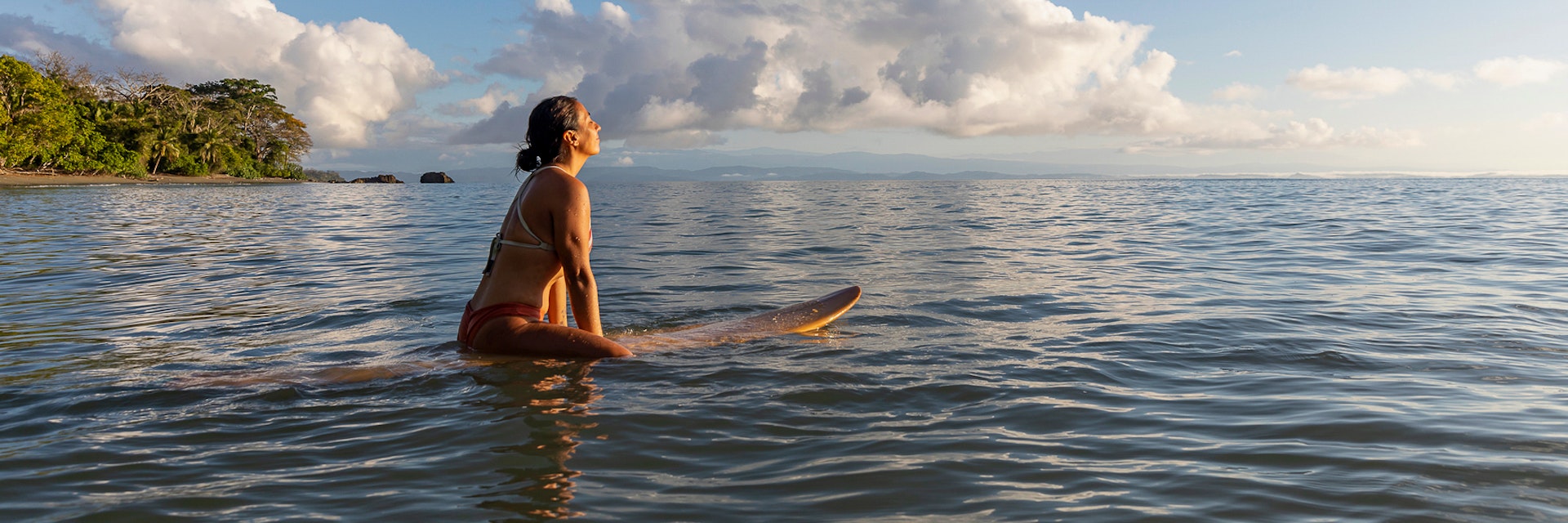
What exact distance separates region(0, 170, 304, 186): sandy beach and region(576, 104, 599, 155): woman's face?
63001mm

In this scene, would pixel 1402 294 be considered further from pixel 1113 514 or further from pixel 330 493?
pixel 330 493

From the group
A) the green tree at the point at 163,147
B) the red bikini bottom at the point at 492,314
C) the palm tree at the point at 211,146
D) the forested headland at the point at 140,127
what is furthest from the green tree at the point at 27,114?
the red bikini bottom at the point at 492,314

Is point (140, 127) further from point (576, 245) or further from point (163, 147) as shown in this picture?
point (576, 245)

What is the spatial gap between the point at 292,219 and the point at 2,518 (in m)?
25.4

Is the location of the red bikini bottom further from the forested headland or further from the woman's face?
the forested headland

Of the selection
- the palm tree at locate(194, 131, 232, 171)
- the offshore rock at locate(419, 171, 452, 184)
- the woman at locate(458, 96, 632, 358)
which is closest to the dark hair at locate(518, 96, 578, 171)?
the woman at locate(458, 96, 632, 358)

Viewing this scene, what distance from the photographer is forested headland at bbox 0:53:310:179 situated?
52.8m

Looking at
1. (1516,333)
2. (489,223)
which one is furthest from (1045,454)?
(489,223)

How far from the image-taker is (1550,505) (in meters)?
3.07

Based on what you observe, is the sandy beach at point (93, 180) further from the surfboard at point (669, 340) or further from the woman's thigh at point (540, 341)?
the woman's thigh at point (540, 341)

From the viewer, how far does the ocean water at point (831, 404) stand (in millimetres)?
3230

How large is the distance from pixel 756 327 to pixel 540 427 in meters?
2.91

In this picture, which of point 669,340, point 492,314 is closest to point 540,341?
point 492,314

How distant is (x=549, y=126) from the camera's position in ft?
18.4
